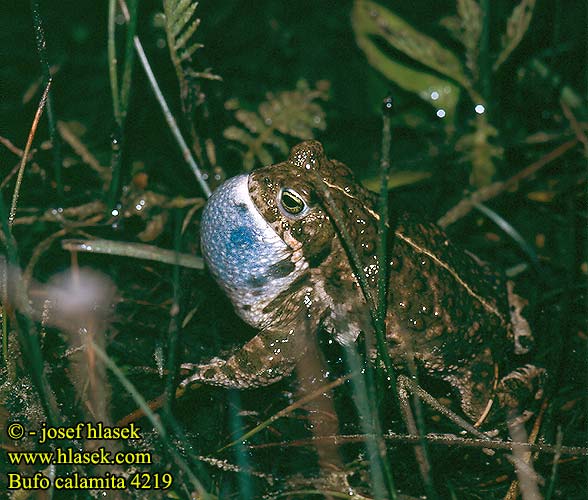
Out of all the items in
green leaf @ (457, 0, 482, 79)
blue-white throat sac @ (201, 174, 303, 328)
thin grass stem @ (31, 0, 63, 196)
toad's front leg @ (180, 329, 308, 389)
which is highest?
green leaf @ (457, 0, 482, 79)

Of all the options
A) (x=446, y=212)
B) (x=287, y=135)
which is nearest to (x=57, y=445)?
(x=287, y=135)

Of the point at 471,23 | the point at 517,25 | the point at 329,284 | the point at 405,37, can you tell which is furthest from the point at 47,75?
the point at 517,25

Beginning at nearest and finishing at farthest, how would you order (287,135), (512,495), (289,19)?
1. (512,495)
2. (287,135)
3. (289,19)

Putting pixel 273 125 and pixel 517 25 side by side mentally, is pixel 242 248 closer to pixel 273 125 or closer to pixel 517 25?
pixel 273 125

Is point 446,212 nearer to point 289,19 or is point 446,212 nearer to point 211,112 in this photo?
point 211,112

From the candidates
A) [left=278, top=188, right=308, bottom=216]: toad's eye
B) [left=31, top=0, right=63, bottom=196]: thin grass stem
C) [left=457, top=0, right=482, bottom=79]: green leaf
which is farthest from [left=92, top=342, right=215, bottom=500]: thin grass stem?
[left=457, top=0, right=482, bottom=79]: green leaf

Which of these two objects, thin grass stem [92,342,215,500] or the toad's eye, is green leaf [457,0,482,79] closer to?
the toad's eye
